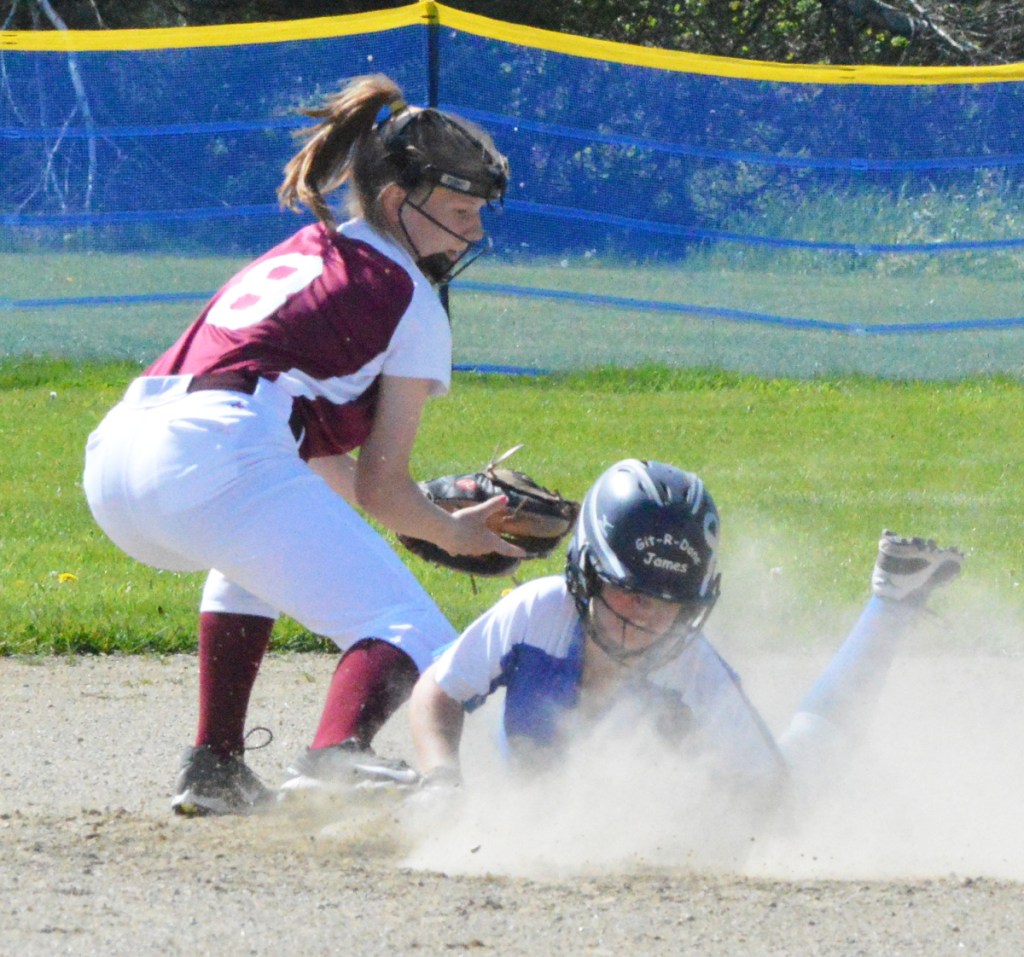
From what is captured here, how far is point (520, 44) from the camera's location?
1221 cm

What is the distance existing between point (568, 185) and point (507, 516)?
8.67 metres

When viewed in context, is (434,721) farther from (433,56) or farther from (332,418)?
(433,56)

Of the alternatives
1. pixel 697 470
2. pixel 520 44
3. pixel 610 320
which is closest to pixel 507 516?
pixel 697 470

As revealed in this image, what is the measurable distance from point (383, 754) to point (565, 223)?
323 inches

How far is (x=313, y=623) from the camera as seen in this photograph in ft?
12.3

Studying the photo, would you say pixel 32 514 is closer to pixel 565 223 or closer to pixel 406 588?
pixel 406 588

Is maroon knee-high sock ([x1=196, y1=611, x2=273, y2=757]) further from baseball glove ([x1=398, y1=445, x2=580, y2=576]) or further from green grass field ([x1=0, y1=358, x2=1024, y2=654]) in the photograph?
green grass field ([x1=0, y1=358, x2=1024, y2=654])

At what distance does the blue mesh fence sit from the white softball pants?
336 inches

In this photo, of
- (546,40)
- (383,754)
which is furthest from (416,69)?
(383,754)

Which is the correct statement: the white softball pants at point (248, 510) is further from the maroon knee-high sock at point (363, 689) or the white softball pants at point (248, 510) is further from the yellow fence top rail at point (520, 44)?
the yellow fence top rail at point (520, 44)

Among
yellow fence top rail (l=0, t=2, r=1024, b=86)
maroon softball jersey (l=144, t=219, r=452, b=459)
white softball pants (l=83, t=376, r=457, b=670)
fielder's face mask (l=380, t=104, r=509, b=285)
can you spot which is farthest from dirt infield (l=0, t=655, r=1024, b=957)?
yellow fence top rail (l=0, t=2, r=1024, b=86)

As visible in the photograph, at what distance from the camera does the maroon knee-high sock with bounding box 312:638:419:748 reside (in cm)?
375

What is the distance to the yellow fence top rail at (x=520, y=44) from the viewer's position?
12.2m

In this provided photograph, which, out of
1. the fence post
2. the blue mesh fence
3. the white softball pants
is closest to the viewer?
the white softball pants
